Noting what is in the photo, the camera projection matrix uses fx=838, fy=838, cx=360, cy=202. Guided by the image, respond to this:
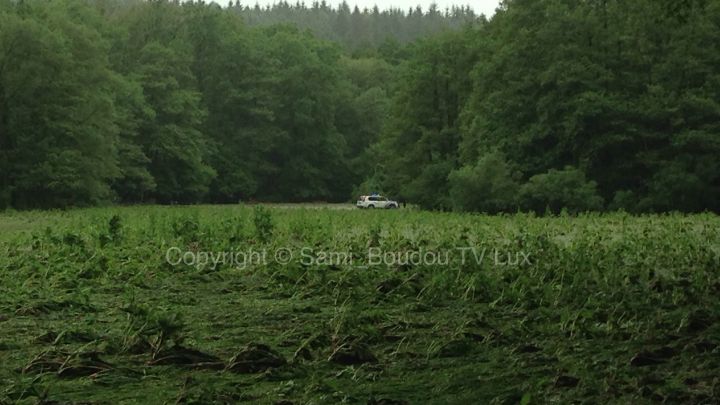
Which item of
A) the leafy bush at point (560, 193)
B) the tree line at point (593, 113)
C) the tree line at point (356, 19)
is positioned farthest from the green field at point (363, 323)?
the tree line at point (356, 19)

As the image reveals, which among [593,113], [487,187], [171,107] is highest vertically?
[171,107]

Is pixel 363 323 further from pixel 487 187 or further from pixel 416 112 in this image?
pixel 416 112

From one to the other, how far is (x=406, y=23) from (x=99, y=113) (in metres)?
131

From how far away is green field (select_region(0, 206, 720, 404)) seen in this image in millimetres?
4949

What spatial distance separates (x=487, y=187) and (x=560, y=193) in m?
2.73

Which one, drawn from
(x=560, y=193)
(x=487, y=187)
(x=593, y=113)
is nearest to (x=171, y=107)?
(x=487, y=187)

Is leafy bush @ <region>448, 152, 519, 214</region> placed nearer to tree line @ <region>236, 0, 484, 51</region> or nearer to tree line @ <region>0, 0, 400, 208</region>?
tree line @ <region>0, 0, 400, 208</region>

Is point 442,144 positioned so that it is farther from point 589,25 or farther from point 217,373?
point 217,373

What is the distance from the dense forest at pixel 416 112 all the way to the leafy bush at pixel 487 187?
0.20 feet

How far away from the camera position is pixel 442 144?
44.3m

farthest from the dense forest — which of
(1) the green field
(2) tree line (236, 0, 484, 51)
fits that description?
(2) tree line (236, 0, 484, 51)

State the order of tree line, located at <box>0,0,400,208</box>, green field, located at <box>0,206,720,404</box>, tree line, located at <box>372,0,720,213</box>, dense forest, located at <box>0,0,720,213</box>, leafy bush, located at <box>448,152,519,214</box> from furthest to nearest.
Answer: tree line, located at <box>0,0,400,208</box> → dense forest, located at <box>0,0,720,213</box> → tree line, located at <box>372,0,720,213</box> → leafy bush, located at <box>448,152,519,214</box> → green field, located at <box>0,206,720,404</box>

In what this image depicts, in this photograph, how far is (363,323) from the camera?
22.3ft

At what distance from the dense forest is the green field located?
20.9 m
